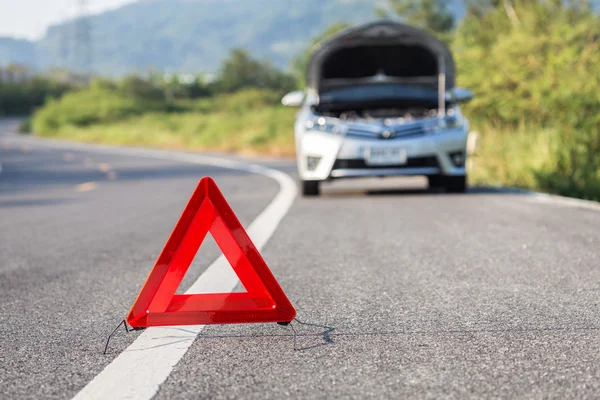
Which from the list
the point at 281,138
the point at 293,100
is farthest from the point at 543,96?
the point at 281,138

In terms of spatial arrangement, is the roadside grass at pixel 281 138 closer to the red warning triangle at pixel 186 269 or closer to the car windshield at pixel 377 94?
the car windshield at pixel 377 94

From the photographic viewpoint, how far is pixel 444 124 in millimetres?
10898

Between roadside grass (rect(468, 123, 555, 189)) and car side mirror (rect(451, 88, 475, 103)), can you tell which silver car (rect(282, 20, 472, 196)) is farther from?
roadside grass (rect(468, 123, 555, 189))

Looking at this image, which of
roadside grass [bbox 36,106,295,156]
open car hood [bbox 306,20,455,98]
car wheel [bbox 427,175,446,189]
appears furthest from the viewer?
roadside grass [bbox 36,106,295,156]

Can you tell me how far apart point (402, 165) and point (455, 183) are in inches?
34.7

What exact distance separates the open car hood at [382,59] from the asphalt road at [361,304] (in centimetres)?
290

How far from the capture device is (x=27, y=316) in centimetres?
449

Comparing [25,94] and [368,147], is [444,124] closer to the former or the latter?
[368,147]

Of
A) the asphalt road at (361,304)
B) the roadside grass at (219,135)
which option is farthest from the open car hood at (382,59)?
the roadside grass at (219,135)

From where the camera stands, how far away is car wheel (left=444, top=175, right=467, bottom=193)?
436 inches

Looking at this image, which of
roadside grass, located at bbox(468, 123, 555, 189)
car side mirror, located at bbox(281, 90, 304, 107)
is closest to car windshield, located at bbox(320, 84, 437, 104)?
car side mirror, located at bbox(281, 90, 304, 107)

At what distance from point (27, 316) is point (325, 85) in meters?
8.51

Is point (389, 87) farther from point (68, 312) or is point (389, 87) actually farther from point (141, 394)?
point (141, 394)

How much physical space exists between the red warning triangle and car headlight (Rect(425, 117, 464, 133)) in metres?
→ 7.23
